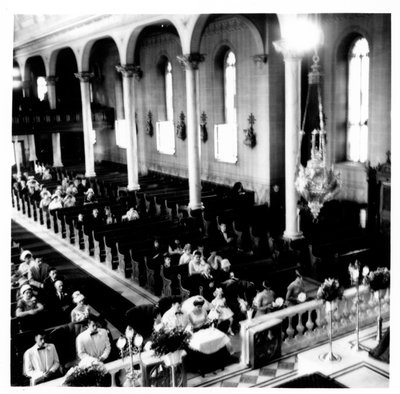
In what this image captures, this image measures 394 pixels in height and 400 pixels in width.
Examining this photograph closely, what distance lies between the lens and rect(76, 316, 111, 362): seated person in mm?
9305

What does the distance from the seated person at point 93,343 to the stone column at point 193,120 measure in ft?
34.0

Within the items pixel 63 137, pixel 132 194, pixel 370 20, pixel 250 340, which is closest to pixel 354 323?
pixel 250 340

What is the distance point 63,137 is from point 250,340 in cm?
2880

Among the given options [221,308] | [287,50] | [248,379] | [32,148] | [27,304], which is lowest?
[248,379]

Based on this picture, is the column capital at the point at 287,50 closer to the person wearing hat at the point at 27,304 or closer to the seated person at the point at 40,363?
the person wearing hat at the point at 27,304

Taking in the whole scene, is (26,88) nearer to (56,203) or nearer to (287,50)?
(56,203)

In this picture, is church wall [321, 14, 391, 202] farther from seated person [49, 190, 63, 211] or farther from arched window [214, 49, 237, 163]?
seated person [49, 190, 63, 211]

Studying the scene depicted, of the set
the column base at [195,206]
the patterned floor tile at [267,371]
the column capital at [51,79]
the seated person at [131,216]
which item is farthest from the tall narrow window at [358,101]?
the column capital at [51,79]

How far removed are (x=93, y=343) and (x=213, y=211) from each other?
9.71 meters

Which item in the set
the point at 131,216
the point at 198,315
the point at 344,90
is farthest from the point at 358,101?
the point at 198,315

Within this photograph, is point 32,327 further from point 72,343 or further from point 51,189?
point 51,189

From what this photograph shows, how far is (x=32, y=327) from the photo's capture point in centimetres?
1048

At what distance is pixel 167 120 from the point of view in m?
28.6

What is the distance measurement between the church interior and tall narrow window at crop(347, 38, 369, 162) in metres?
0.06
